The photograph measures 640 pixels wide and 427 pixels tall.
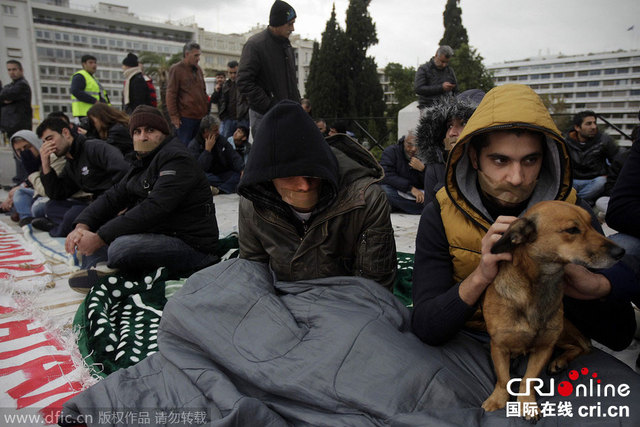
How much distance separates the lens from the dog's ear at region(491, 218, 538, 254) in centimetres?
147

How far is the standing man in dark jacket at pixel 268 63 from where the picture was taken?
505cm

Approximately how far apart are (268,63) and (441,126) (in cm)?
255

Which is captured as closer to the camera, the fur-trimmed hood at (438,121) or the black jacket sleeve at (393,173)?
the fur-trimmed hood at (438,121)

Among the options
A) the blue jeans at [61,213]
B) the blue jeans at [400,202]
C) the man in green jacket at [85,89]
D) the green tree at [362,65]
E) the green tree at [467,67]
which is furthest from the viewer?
the green tree at [467,67]

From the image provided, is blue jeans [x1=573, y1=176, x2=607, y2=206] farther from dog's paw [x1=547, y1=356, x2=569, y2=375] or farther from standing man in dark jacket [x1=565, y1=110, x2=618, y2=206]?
dog's paw [x1=547, y1=356, x2=569, y2=375]

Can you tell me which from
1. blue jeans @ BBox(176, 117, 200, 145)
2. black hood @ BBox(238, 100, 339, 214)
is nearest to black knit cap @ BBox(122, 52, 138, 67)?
blue jeans @ BBox(176, 117, 200, 145)

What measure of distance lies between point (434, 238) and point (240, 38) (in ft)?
350

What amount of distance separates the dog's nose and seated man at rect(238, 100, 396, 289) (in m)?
1.20

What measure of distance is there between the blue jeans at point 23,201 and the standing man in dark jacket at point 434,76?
6995 millimetres

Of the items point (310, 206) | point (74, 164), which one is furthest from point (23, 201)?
point (310, 206)

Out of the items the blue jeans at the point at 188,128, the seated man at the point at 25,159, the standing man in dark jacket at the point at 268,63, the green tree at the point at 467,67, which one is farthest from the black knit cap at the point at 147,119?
the green tree at the point at 467,67

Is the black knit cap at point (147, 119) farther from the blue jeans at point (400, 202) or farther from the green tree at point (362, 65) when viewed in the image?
the green tree at point (362, 65)

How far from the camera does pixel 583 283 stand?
1.66m

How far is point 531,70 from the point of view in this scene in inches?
4963
